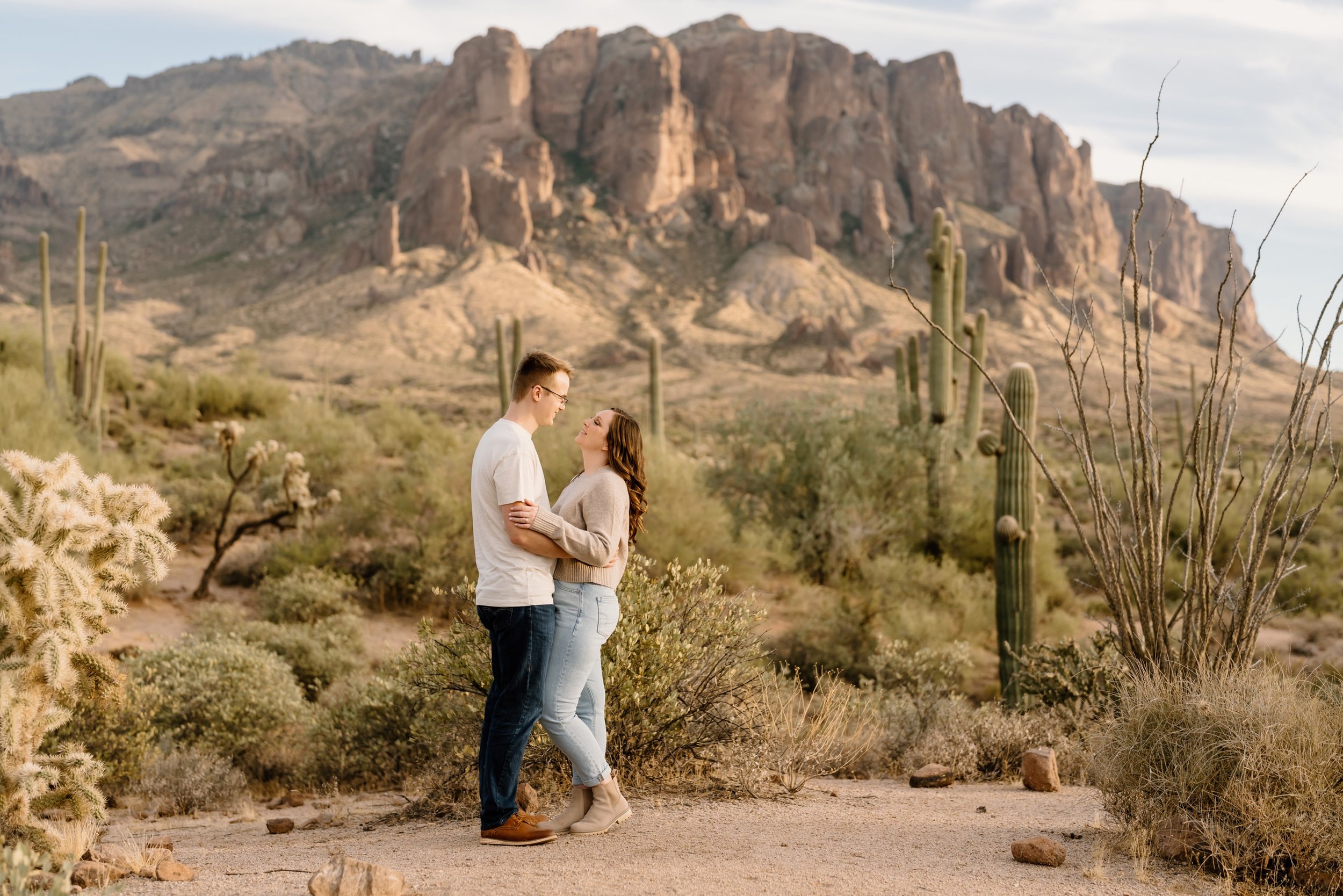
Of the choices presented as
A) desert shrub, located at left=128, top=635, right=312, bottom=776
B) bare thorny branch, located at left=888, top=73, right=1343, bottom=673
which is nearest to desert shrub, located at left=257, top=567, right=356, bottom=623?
desert shrub, located at left=128, top=635, right=312, bottom=776

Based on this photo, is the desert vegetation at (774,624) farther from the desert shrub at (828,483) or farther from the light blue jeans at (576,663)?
the light blue jeans at (576,663)

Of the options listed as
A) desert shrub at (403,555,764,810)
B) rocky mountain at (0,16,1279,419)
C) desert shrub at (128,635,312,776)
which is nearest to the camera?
desert shrub at (403,555,764,810)

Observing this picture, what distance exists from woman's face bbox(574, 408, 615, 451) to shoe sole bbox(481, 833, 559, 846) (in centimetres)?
151

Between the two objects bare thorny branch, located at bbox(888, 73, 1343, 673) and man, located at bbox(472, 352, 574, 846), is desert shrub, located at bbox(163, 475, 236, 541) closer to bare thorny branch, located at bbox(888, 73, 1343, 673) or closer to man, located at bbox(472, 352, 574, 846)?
man, located at bbox(472, 352, 574, 846)

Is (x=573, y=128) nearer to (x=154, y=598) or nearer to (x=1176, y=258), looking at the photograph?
(x=1176, y=258)

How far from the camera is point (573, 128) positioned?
97188 mm

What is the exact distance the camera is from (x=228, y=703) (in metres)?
7.38

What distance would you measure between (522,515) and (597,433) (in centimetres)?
50

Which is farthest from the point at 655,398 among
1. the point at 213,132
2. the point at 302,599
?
the point at 213,132

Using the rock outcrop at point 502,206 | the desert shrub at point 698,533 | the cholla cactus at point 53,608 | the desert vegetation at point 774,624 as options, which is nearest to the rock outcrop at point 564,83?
the rock outcrop at point 502,206

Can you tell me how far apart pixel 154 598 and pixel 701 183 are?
8486 cm

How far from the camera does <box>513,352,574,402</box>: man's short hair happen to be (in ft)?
13.0

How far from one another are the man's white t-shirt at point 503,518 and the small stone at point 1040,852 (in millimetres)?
2009

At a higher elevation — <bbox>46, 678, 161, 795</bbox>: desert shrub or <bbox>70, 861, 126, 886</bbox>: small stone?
<bbox>70, 861, 126, 886</bbox>: small stone
